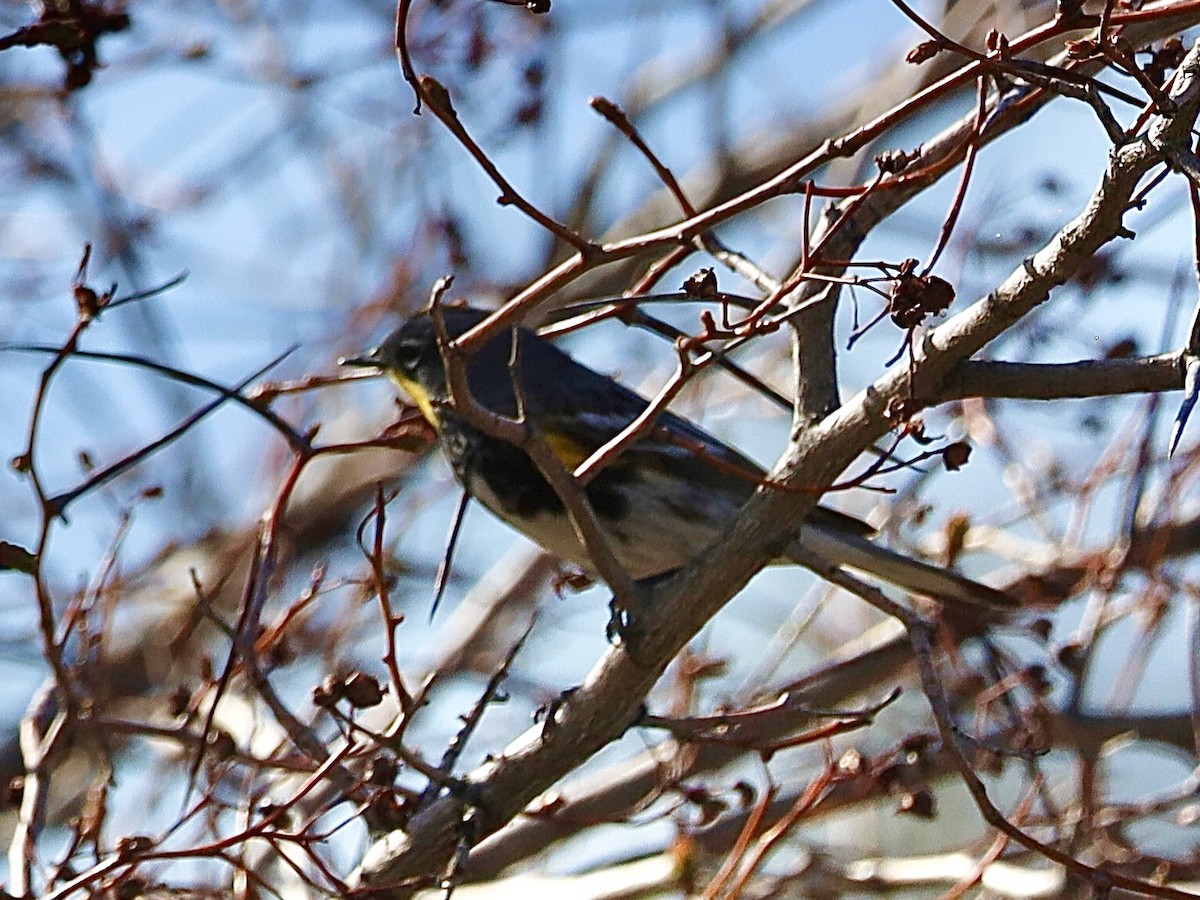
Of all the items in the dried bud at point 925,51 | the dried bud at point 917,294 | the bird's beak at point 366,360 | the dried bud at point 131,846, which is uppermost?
the bird's beak at point 366,360

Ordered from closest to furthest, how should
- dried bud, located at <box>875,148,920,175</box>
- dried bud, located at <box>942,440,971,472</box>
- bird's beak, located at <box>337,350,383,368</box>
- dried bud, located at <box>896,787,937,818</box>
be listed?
dried bud, located at <box>875,148,920,175</box>, dried bud, located at <box>942,440,971,472</box>, dried bud, located at <box>896,787,937,818</box>, bird's beak, located at <box>337,350,383,368</box>

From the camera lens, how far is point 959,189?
8.19ft

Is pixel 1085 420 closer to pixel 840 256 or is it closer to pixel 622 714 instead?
pixel 840 256

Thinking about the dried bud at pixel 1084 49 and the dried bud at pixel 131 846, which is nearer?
the dried bud at pixel 1084 49

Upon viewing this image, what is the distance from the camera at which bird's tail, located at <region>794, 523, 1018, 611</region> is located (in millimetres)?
4293

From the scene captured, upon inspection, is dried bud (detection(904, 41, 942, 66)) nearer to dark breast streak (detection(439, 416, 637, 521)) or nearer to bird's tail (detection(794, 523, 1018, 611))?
bird's tail (detection(794, 523, 1018, 611))

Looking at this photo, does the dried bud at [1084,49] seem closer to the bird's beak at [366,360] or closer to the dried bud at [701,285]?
the dried bud at [701,285]

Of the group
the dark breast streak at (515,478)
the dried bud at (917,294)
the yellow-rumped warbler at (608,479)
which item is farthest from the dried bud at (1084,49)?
the dark breast streak at (515,478)

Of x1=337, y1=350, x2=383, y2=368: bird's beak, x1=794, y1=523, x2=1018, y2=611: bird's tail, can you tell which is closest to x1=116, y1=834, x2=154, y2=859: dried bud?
x1=794, y1=523, x2=1018, y2=611: bird's tail

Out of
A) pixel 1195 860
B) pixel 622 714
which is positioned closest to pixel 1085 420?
pixel 1195 860

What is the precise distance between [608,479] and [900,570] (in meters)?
0.99

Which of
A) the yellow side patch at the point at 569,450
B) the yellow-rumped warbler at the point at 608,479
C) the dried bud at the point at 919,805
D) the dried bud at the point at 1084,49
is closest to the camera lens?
the dried bud at the point at 1084,49

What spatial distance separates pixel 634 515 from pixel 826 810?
3.43 feet

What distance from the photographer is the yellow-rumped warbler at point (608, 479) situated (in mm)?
4562
